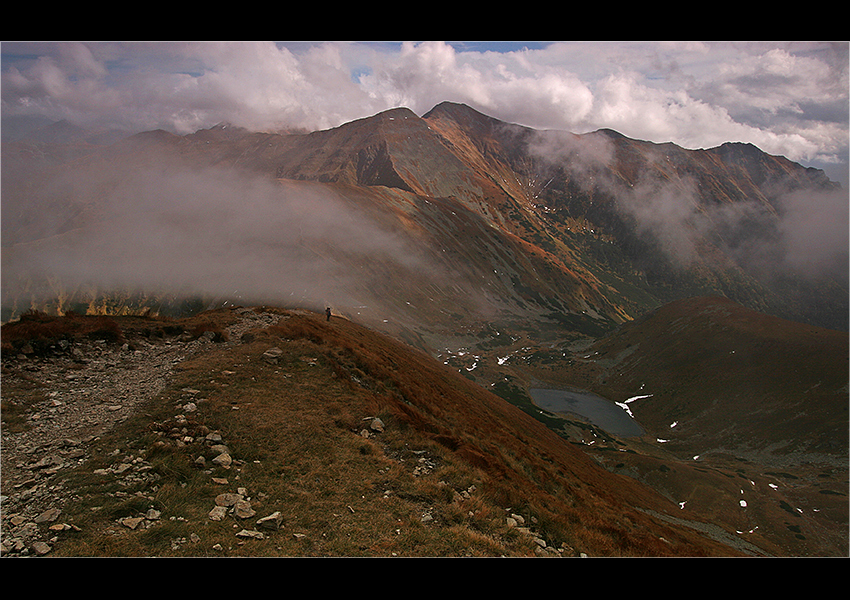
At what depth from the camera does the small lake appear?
429 ft

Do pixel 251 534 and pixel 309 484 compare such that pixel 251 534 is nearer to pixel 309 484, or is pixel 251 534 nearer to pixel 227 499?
pixel 227 499

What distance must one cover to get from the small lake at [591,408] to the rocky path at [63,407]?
13451cm

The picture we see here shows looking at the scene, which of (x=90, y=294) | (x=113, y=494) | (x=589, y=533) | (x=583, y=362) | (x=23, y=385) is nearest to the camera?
(x=113, y=494)

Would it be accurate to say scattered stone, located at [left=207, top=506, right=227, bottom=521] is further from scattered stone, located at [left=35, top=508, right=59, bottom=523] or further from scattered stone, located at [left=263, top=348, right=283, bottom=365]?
scattered stone, located at [left=263, top=348, right=283, bottom=365]

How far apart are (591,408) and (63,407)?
159m

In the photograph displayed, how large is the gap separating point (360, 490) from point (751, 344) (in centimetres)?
18049

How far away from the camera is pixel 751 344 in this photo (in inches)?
5620

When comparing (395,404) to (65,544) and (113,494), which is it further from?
(65,544)

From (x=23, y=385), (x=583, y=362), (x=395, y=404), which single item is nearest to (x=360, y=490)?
(x=395, y=404)

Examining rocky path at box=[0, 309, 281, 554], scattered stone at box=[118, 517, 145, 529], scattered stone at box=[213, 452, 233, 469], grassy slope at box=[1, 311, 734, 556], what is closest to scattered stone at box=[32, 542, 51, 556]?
rocky path at box=[0, 309, 281, 554]

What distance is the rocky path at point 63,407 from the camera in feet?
29.4

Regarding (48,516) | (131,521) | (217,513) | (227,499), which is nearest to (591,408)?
(227,499)

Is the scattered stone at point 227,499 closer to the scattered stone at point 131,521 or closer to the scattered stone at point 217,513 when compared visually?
the scattered stone at point 217,513

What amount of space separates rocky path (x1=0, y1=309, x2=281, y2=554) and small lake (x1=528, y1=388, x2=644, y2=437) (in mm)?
134506
